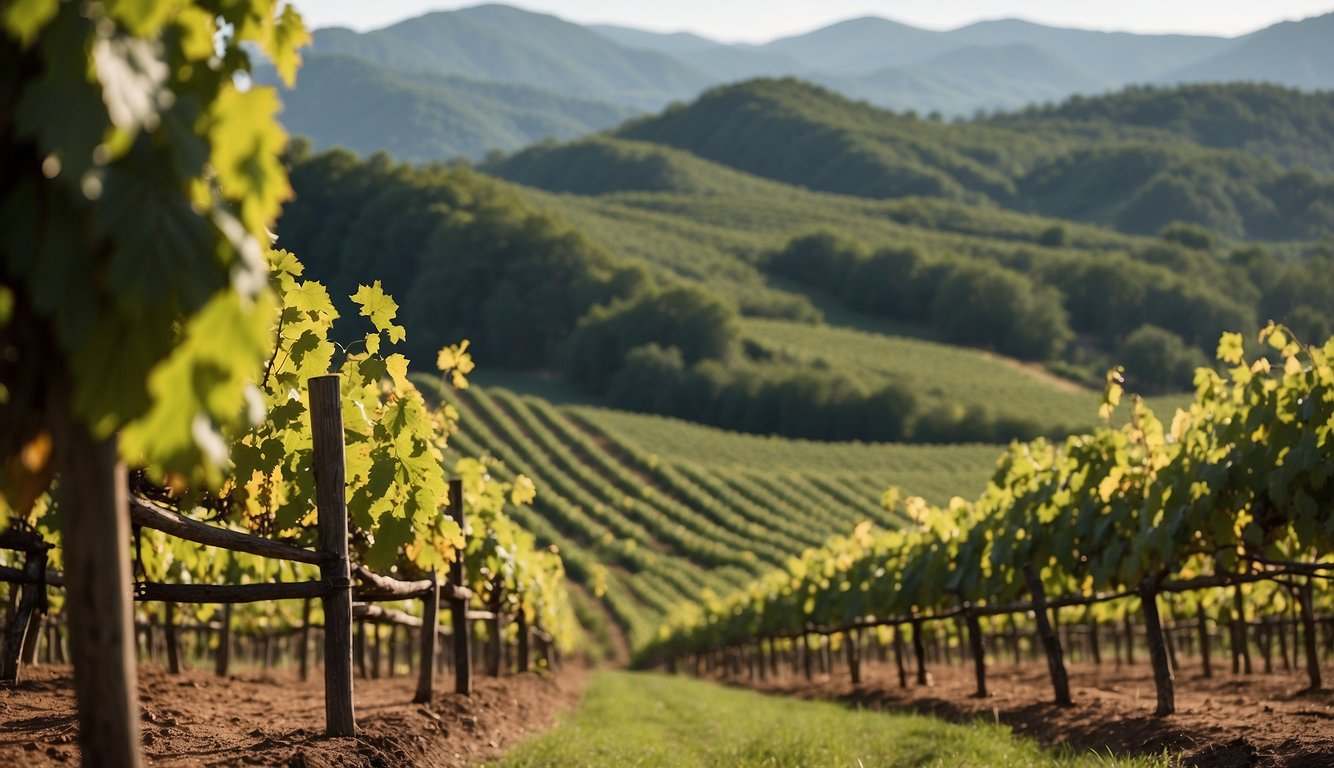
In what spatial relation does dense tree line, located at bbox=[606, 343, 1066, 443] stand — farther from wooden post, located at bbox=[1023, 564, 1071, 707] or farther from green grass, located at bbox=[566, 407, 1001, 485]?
wooden post, located at bbox=[1023, 564, 1071, 707]

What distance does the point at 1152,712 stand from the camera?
795cm

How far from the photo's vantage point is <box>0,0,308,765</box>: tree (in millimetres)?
2248

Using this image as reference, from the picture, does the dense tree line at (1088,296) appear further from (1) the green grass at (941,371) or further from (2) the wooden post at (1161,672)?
(2) the wooden post at (1161,672)

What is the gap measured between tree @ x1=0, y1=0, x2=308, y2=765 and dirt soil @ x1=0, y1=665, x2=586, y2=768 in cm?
189

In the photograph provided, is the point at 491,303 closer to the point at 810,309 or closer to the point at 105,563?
the point at 810,309

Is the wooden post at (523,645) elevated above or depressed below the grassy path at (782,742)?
above

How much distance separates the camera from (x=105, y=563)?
2559mm

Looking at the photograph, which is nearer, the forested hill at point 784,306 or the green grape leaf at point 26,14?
the green grape leaf at point 26,14

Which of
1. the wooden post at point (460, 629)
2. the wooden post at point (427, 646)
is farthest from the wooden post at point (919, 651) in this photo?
the wooden post at point (427, 646)

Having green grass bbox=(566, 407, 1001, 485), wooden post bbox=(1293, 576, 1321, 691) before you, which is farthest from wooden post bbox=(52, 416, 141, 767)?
green grass bbox=(566, 407, 1001, 485)

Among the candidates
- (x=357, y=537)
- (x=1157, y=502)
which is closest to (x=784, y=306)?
(x=1157, y=502)

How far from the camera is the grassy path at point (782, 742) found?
7004 mm

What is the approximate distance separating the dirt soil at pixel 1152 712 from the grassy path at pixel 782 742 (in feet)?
1.43

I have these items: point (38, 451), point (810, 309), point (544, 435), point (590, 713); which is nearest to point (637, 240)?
point (810, 309)
